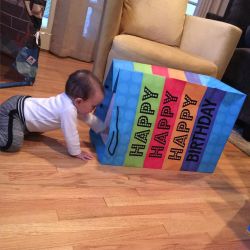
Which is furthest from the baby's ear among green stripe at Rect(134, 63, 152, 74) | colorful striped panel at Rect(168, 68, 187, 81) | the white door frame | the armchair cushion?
the white door frame

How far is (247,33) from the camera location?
2.12 metres

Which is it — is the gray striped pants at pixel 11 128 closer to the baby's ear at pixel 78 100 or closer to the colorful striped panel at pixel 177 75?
the baby's ear at pixel 78 100

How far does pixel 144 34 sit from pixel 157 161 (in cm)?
88

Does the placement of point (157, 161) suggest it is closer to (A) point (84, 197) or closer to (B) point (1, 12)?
(A) point (84, 197)

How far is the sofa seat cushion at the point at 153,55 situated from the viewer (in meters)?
1.50

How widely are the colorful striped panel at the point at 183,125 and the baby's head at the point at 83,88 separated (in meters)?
0.32

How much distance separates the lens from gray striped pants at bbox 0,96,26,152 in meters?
1.07

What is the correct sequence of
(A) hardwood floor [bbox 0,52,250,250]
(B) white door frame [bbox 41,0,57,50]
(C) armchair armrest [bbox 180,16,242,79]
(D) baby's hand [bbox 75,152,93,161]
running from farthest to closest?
1. (B) white door frame [bbox 41,0,57,50]
2. (C) armchair armrest [bbox 180,16,242,79]
3. (D) baby's hand [bbox 75,152,93,161]
4. (A) hardwood floor [bbox 0,52,250,250]

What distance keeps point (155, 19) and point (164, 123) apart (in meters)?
0.88

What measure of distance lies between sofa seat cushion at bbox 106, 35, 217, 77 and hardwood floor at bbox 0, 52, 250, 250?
472 millimetres

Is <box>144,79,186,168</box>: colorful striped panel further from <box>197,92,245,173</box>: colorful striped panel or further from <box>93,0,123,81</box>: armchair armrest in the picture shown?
<box>93,0,123,81</box>: armchair armrest

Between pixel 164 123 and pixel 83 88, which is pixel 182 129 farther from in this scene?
pixel 83 88

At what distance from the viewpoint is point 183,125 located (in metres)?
1.22

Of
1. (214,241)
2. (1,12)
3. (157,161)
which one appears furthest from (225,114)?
(1,12)
